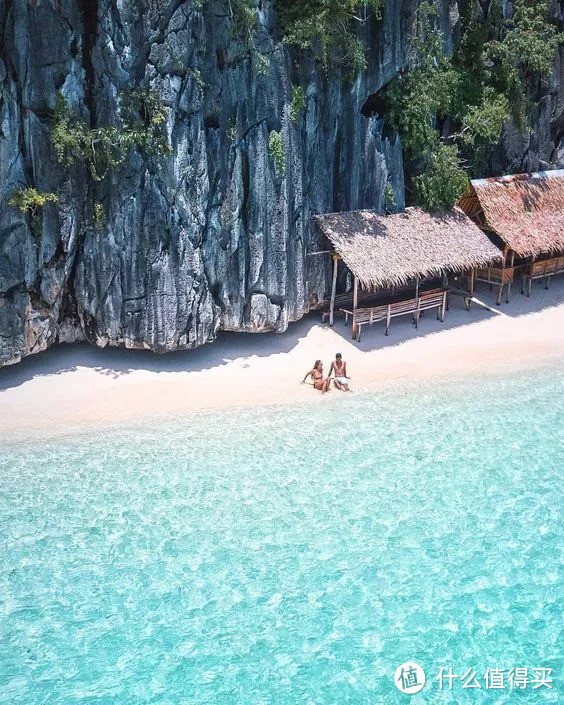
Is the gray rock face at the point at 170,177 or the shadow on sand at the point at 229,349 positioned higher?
the gray rock face at the point at 170,177

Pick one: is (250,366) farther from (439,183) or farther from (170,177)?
(439,183)

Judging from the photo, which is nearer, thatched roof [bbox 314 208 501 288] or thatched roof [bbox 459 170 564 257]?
thatched roof [bbox 314 208 501 288]

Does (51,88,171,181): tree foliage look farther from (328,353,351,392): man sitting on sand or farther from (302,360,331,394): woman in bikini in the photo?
(328,353,351,392): man sitting on sand

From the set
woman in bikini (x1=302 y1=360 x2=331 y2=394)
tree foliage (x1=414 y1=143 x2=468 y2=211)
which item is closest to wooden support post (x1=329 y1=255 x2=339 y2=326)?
woman in bikini (x1=302 y1=360 x2=331 y2=394)

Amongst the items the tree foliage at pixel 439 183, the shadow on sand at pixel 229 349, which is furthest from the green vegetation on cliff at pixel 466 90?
the shadow on sand at pixel 229 349

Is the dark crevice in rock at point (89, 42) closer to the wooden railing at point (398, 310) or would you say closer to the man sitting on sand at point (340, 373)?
the man sitting on sand at point (340, 373)

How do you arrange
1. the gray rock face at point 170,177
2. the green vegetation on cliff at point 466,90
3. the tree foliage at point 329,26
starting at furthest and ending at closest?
the green vegetation on cliff at point 466,90 → the tree foliage at point 329,26 → the gray rock face at point 170,177
